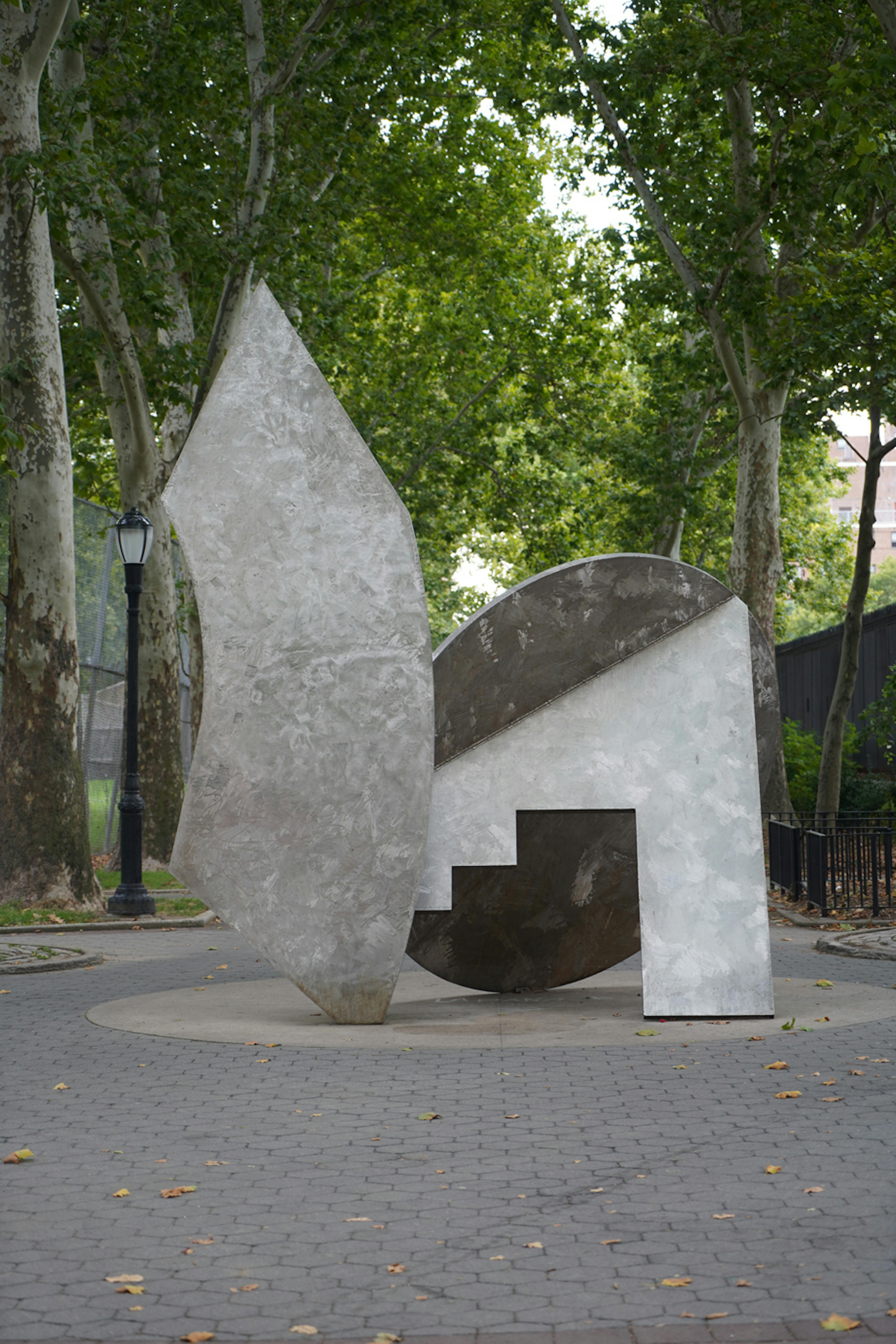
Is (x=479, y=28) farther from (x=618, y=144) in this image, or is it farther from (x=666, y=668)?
(x=666, y=668)

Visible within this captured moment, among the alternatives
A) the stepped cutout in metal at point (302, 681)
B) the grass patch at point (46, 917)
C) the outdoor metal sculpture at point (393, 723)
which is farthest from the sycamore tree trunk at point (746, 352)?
the stepped cutout in metal at point (302, 681)

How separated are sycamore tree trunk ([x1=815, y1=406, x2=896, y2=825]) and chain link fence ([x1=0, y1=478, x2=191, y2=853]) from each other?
35.1ft

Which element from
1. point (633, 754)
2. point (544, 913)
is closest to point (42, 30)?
point (633, 754)

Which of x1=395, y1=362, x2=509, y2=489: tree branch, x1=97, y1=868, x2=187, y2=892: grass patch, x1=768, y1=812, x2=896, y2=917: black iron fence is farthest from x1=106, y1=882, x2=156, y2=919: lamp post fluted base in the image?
x1=395, y1=362, x2=509, y2=489: tree branch

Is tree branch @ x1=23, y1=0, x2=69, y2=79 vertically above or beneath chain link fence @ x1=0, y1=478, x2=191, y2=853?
above

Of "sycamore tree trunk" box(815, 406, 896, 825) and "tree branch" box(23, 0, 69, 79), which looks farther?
"sycamore tree trunk" box(815, 406, 896, 825)

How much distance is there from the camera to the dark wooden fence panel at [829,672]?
24.9m

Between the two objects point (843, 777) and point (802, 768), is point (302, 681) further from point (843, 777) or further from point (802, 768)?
point (802, 768)

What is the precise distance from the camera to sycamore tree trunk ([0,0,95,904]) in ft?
52.9

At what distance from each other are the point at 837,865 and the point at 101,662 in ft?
45.9

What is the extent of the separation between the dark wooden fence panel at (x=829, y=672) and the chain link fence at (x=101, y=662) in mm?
11996

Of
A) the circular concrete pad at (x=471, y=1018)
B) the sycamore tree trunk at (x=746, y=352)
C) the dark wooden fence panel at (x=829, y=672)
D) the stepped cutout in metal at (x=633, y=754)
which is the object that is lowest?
the circular concrete pad at (x=471, y=1018)

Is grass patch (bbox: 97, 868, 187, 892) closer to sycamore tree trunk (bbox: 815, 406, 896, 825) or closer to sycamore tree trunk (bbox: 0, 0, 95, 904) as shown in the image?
sycamore tree trunk (bbox: 0, 0, 95, 904)

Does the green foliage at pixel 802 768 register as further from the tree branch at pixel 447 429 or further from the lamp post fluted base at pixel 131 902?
the lamp post fluted base at pixel 131 902
